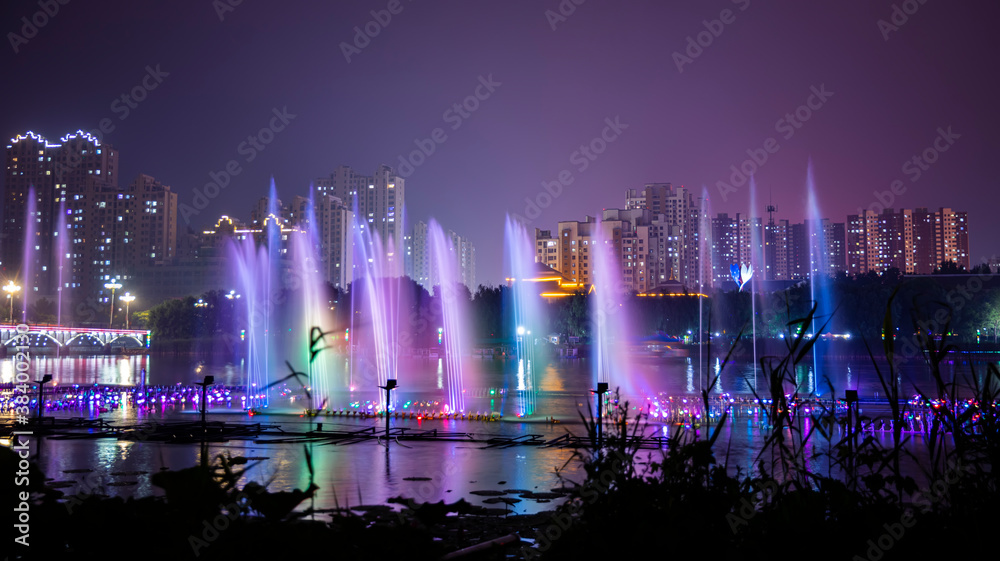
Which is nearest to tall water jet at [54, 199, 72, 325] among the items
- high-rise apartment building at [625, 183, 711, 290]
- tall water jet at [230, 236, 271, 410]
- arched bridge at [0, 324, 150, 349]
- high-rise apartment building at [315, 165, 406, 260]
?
tall water jet at [230, 236, 271, 410]

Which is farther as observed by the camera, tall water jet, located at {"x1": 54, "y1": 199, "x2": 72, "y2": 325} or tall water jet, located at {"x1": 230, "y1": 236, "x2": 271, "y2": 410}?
tall water jet, located at {"x1": 54, "y1": 199, "x2": 72, "y2": 325}

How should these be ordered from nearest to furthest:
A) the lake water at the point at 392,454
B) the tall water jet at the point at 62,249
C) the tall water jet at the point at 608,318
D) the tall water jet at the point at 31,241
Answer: the lake water at the point at 392,454
the tall water jet at the point at 608,318
the tall water jet at the point at 62,249
the tall water jet at the point at 31,241

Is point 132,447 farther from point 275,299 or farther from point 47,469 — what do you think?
point 275,299

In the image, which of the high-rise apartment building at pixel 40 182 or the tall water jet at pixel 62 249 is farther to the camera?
the high-rise apartment building at pixel 40 182

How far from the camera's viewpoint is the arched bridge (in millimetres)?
66438

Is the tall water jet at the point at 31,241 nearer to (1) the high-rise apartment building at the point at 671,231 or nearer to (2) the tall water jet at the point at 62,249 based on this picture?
(2) the tall water jet at the point at 62,249

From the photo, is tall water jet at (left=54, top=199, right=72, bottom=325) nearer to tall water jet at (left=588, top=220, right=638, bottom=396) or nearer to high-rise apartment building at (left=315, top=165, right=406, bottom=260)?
high-rise apartment building at (left=315, top=165, right=406, bottom=260)

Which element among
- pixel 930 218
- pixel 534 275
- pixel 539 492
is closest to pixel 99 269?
pixel 534 275

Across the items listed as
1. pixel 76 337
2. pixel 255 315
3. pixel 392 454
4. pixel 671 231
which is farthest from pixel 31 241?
pixel 392 454

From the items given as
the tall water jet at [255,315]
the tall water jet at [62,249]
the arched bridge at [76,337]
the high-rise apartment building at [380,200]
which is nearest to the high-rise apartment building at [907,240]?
the high-rise apartment building at [380,200]

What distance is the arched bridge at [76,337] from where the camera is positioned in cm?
6644

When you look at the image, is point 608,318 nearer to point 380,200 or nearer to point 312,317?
point 312,317

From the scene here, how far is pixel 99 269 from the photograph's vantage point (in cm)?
12694

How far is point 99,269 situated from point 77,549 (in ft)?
462
